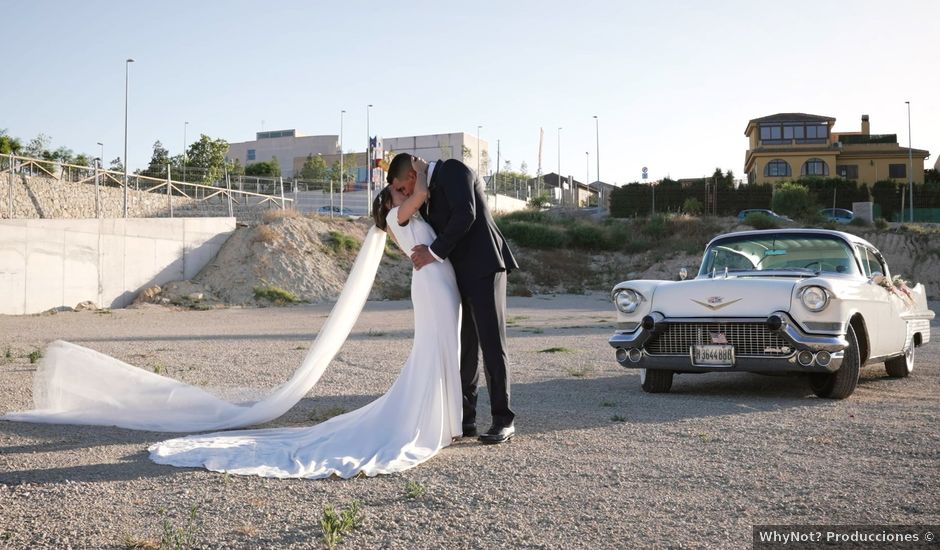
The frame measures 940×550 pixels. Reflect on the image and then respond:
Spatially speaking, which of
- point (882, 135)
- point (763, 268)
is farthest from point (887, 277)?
point (882, 135)

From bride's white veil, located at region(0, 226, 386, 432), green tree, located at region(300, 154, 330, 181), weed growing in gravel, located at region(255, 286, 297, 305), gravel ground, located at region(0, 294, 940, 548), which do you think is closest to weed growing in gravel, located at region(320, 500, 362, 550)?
gravel ground, located at region(0, 294, 940, 548)

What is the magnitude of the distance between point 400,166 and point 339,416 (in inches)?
68.0

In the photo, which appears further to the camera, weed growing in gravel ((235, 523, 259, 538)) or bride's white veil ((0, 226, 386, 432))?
bride's white veil ((0, 226, 386, 432))

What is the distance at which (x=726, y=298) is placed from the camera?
787 centimetres

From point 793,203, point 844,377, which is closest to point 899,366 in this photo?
point 844,377

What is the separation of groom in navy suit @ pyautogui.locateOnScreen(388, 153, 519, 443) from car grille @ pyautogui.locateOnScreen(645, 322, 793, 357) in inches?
107

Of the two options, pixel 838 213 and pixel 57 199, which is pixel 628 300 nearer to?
pixel 57 199

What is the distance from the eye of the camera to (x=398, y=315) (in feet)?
82.8

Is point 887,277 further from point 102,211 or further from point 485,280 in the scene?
point 102,211

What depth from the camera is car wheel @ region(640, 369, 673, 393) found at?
8.47 metres

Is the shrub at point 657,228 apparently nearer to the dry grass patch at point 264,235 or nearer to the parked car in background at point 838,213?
the parked car in background at point 838,213

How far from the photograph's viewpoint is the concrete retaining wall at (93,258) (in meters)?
24.1

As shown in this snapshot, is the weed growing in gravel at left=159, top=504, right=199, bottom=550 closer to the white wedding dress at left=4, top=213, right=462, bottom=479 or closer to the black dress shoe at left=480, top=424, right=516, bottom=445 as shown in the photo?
the white wedding dress at left=4, top=213, right=462, bottom=479

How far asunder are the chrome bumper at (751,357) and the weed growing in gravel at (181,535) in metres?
5.26
